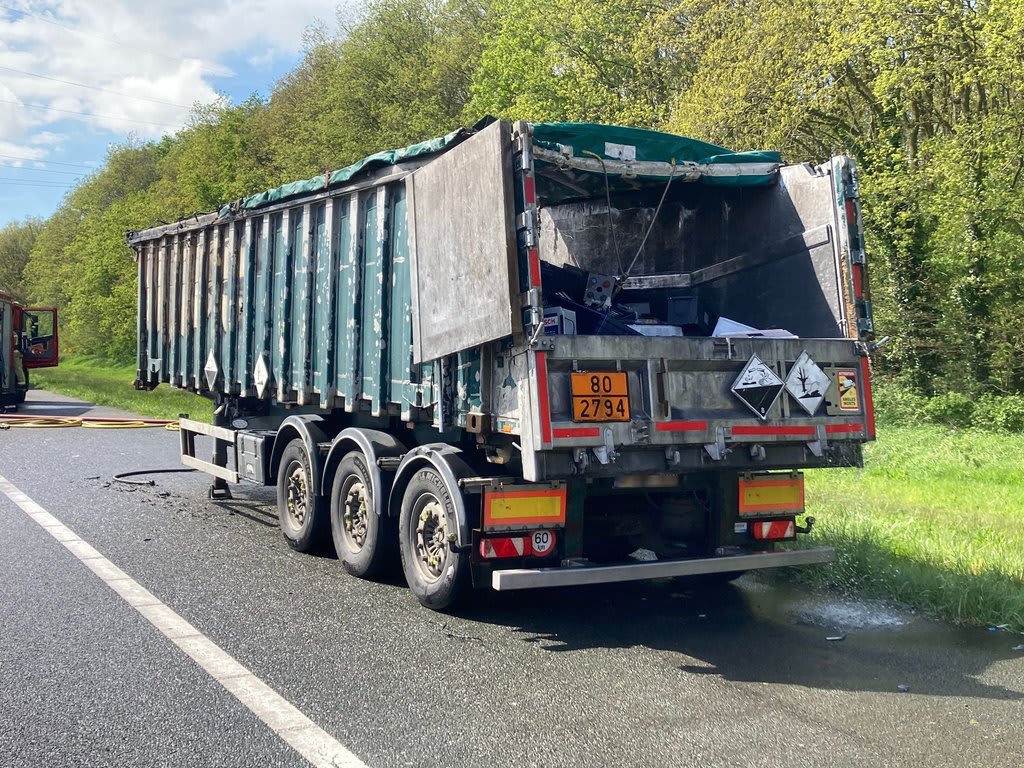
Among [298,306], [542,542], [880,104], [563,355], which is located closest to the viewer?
[563,355]

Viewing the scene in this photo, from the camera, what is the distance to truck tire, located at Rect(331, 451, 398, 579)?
260 inches

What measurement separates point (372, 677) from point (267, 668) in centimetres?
54

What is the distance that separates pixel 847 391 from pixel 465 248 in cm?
248

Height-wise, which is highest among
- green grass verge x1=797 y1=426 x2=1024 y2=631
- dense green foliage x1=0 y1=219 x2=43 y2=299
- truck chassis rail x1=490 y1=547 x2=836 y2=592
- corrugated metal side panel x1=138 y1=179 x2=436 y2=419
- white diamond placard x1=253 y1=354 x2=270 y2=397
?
dense green foliage x1=0 y1=219 x2=43 y2=299

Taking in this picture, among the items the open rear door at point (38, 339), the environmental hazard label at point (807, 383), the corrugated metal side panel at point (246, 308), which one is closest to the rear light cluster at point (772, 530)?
the environmental hazard label at point (807, 383)

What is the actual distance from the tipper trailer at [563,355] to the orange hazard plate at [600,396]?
1cm

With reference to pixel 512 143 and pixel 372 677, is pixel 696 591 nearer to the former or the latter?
pixel 372 677

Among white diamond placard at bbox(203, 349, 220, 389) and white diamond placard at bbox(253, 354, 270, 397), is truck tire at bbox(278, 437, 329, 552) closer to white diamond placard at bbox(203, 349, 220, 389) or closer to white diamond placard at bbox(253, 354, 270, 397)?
white diamond placard at bbox(253, 354, 270, 397)

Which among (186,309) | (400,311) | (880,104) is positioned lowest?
(400,311)

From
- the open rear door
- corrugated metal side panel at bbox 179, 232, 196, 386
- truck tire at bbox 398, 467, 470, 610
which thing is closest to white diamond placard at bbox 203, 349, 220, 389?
corrugated metal side panel at bbox 179, 232, 196, 386

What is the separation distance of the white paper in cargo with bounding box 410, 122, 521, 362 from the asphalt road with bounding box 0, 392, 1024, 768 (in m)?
1.73

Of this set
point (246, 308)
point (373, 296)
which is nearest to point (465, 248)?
point (373, 296)

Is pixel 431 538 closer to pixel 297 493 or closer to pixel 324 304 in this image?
pixel 297 493

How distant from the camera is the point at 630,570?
5406mm
